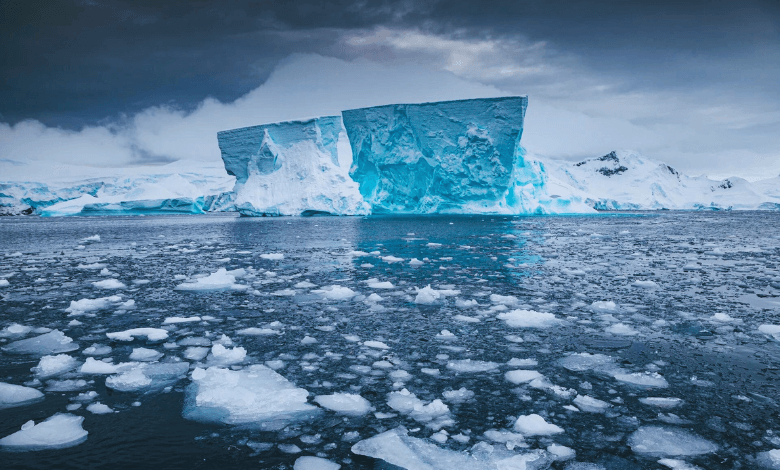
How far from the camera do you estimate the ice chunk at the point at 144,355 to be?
3.32m

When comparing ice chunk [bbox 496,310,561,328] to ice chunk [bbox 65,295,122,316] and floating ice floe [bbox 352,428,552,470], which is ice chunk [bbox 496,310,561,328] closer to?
floating ice floe [bbox 352,428,552,470]

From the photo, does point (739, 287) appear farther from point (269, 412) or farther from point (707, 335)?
point (269, 412)

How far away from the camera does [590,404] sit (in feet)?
8.43

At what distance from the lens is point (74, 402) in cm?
259

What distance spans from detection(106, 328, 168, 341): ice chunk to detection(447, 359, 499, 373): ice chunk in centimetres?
245

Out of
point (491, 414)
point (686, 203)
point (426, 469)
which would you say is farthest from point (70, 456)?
point (686, 203)

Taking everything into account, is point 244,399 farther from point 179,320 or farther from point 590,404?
point 179,320

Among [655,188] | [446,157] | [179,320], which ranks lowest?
[179,320]

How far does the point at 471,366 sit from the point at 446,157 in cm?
2482

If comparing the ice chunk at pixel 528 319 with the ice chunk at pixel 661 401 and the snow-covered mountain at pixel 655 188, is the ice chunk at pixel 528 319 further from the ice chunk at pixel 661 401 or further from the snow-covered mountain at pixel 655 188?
the snow-covered mountain at pixel 655 188

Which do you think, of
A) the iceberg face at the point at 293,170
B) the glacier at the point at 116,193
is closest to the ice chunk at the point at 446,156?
the iceberg face at the point at 293,170

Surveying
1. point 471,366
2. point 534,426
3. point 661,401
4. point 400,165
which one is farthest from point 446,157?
point 534,426

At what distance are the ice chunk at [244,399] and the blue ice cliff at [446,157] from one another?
25.0m

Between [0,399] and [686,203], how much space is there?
3261 inches
